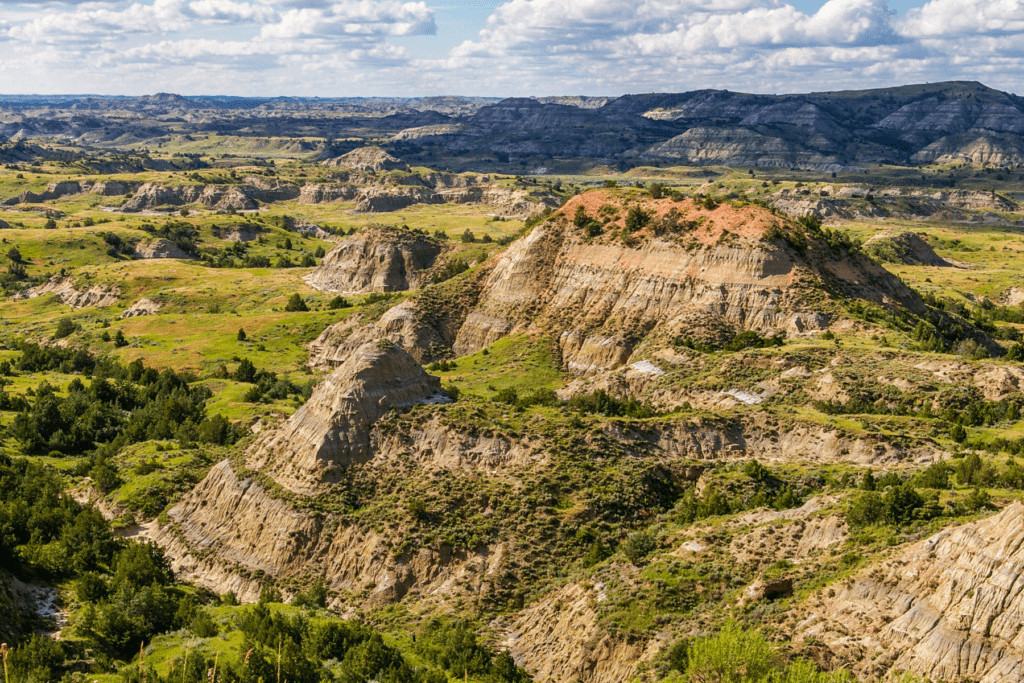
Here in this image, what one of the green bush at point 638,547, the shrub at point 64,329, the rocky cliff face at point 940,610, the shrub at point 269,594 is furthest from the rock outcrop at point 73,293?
the rocky cliff face at point 940,610

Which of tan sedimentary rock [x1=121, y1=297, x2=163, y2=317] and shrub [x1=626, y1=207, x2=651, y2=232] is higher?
shrub [x1=626, y1=207, x2=651, y2=232]

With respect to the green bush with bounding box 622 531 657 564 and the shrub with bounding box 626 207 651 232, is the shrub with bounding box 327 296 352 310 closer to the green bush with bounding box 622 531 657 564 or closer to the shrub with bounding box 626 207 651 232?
the shrub with bounding box 626 207 651 232

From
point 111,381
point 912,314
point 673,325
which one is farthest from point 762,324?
point 111,381

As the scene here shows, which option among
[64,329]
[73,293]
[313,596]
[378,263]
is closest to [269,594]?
[313,596]

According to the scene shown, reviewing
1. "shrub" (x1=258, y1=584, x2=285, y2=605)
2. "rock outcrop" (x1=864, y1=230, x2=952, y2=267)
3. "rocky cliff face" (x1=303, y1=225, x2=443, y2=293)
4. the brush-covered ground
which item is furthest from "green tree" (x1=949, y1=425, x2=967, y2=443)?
"rock outcrop" (x1=864, y1=230, x2=952, y2=267)

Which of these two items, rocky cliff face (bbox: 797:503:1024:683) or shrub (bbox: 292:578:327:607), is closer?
rocky cliff face (bbox: 797:503:1024:683)

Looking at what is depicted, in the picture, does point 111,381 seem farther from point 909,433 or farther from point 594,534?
point 909,433
